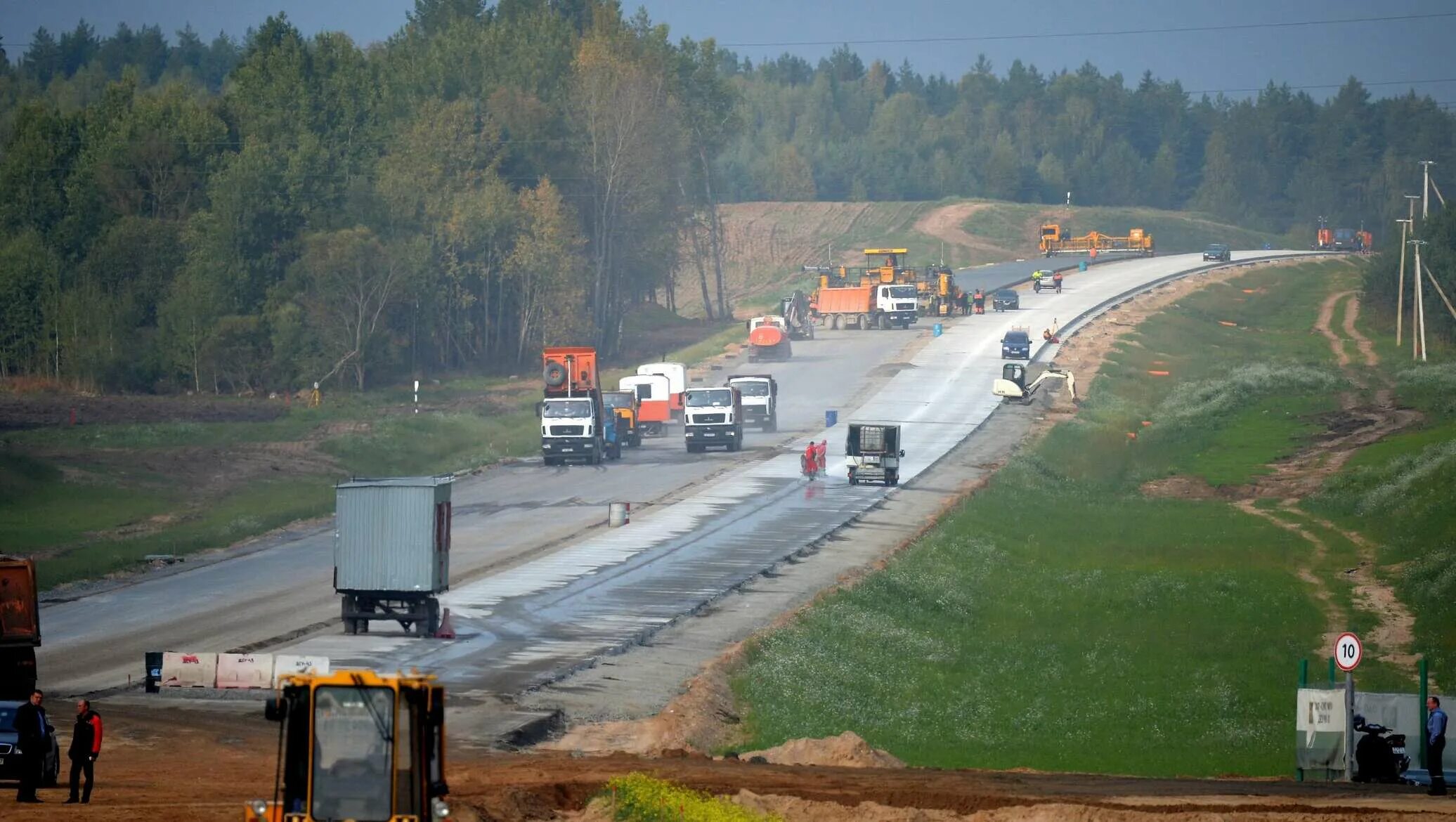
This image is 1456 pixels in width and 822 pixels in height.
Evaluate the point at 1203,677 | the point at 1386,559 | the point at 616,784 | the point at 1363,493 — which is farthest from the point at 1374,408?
the point at 616,784

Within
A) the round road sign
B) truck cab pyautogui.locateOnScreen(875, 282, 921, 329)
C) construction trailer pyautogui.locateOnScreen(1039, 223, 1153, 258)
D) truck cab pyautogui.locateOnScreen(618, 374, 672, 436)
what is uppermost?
construction trailer pyautogui.locateOnScreen(1039, 223, 1153, 258)

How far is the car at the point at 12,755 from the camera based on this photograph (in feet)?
73.7

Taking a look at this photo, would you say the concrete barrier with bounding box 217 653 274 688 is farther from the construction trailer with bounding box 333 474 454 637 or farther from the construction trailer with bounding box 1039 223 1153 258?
the construction trailer with bounding box 1039 223 1153 258

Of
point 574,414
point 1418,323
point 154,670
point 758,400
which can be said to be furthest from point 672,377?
point 1418,323

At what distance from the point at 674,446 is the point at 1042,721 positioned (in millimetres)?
43196

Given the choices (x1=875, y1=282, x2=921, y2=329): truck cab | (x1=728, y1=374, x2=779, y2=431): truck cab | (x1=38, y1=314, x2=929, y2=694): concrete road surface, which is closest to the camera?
(x1=38, y1=314, x2=929, y2=694): concrete road surface

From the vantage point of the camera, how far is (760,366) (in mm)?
97500

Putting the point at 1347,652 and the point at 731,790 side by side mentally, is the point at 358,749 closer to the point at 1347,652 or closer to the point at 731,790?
the point at 731,790

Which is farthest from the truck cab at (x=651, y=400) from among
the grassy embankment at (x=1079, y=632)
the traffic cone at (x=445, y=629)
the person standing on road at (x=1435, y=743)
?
the person standing on road at (x=1435, y=743)

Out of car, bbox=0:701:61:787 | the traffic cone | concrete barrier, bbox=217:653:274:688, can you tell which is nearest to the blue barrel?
→ concrete barrier, bbox=217:653:274:688

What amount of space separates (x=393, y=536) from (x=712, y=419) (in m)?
36.2

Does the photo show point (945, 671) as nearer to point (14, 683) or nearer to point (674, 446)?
point (14, 683)

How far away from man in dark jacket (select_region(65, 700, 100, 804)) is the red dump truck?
243 inches

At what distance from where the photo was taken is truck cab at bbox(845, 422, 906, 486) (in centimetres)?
6216
